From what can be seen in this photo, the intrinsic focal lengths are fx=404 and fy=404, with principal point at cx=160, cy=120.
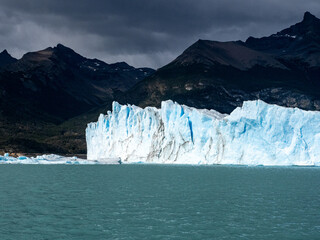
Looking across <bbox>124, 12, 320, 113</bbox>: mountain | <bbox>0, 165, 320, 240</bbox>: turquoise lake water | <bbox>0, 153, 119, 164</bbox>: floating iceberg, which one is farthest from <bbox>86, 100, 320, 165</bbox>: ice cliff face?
<bbox>124, 12, 320, 113</bbox>: mountain

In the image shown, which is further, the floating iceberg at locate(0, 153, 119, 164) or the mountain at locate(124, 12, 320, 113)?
the mountain at locate(124, 12, 320, 113)

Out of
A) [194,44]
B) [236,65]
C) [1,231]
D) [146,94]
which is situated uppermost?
[194,44]

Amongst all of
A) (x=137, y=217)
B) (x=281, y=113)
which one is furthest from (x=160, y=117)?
(x=137, y=217)

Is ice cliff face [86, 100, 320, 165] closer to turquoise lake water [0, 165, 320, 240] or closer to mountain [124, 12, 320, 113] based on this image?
turquoise lake water [0, 165, 320, 240]

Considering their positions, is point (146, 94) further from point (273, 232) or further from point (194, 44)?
point (273, 232)

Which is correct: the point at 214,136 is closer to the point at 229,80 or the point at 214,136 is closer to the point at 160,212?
the point at 160,212

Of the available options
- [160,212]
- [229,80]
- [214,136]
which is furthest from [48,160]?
[229,80]
